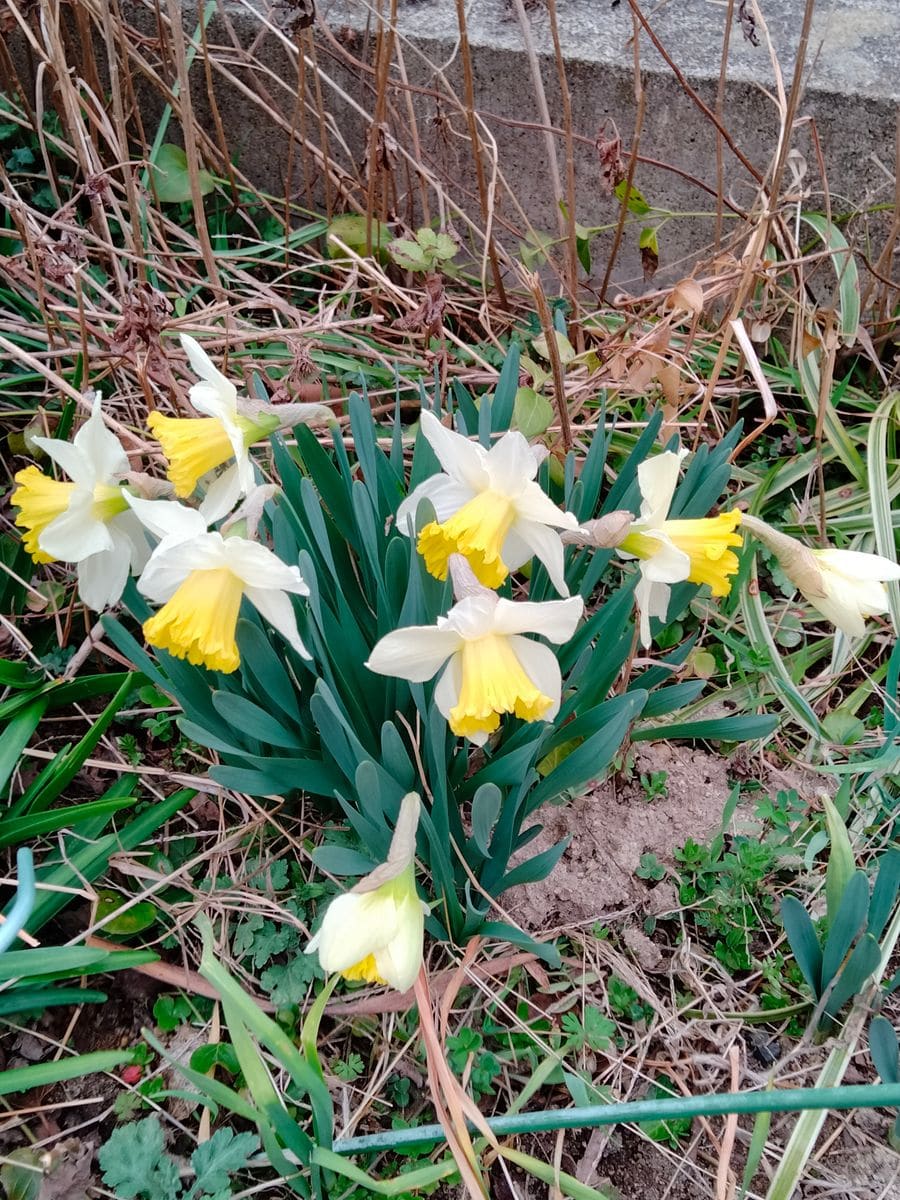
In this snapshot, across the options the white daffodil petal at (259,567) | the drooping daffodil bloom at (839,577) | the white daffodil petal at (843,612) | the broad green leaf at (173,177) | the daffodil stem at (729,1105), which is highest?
the broad green leaf at (173,177)

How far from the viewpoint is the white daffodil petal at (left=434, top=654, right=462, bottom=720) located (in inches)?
37.0

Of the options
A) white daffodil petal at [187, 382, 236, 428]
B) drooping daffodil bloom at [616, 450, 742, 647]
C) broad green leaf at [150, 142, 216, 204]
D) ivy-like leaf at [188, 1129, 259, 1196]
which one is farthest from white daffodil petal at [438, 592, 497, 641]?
broad green leaf at [150, 142, 216, 204]

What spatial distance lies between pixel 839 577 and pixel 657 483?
0.91 feet

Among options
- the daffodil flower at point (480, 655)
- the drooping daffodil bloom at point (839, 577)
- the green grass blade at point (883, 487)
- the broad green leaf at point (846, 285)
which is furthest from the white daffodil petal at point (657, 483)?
the broad green leaf at point (846, 285)

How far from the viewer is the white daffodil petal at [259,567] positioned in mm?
876

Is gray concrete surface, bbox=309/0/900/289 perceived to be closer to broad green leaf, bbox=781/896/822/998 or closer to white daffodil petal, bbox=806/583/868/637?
white daffodil petal, bbox=806/583/868/637

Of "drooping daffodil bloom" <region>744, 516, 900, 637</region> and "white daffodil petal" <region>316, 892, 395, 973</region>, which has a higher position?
"drooping daffodil bloom" <region>744, 516, 900, 637</region>

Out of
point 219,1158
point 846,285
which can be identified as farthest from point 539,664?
point 846,285

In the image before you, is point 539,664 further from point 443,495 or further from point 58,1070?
point 58,1070

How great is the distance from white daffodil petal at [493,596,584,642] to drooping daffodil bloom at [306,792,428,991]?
0.87 feet

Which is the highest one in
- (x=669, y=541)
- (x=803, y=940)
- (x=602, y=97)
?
(x=602, y=97)

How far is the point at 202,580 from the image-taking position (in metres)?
0.92

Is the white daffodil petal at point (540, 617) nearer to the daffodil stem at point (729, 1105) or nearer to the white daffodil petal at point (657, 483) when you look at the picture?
the white daffodil petal at point (657, 483)

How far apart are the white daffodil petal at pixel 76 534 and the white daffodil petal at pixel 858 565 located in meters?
0.90
